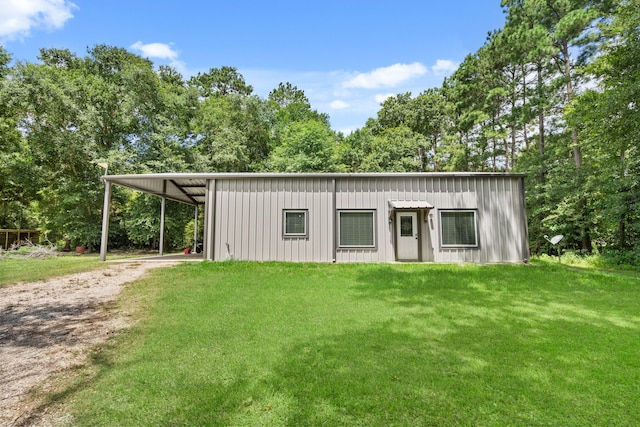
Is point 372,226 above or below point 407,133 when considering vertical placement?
below

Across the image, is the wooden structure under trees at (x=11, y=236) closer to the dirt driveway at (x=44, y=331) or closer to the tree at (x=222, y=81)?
the dirt driveway at (x=44, y=331)

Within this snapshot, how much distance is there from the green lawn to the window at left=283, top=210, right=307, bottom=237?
406 cm

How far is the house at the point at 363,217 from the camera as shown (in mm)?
9617

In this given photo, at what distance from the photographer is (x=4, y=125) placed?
16.0 m

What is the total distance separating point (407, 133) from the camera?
23.6 metres

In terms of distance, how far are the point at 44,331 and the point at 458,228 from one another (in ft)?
32.2

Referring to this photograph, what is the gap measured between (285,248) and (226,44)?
8.10 meters

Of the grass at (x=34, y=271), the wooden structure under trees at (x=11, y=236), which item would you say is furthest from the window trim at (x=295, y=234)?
the wooden structure under trees at (x=11, y=236)

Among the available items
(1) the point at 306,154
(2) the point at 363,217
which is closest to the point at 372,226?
(2) the point at 363,217

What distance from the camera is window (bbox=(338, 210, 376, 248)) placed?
32.0 feet

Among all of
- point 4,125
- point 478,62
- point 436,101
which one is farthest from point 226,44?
point 436,101

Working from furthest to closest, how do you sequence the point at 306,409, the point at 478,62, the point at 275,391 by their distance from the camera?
the point at 478,62
the point at 275,391
the point at 306,409

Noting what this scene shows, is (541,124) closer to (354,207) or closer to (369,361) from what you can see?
(354,207)

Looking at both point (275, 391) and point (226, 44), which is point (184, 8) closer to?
point (226, 44)
